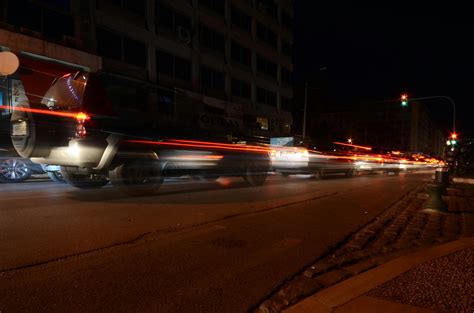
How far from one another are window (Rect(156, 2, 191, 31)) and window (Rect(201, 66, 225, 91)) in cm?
395

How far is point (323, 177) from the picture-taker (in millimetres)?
19828

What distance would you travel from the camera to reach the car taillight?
25.9ft

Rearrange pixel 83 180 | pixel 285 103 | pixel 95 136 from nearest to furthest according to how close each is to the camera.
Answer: pixel 95 136
pixel 83 180
pixel 285 103

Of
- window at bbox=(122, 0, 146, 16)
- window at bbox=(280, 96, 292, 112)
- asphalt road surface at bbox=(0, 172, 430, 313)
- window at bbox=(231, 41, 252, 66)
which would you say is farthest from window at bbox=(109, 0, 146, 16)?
window at bbox=(280, 96, 292, 112)

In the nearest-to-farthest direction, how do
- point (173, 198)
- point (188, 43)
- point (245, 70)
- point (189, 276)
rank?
point (189, 276) → point (173, 198) → point (188, 43) → point (245, 70)

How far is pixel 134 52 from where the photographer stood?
82.6ft

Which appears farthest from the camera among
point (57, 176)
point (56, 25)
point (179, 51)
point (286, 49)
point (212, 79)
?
point (286, 49)

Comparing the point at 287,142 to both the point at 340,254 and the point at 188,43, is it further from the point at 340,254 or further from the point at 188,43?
the point at 188,43

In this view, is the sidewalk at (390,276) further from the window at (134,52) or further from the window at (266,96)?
the window at (266,96)

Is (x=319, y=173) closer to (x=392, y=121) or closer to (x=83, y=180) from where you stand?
(x=83, y=180)

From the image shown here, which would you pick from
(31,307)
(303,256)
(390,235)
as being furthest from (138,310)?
(390,235)

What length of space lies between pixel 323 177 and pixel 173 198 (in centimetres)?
1198

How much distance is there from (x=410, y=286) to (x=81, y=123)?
6.75 m

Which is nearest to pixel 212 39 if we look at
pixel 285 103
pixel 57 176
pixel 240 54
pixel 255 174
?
pixel 240 54
